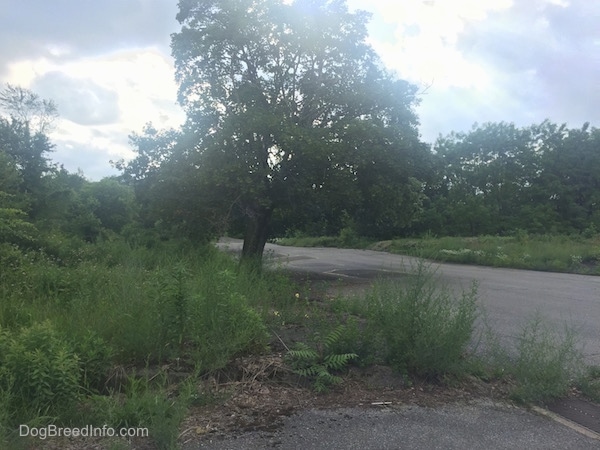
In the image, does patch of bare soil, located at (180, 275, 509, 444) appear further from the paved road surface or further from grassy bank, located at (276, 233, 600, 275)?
grassy bank, located at (276, 233, 600, 275)

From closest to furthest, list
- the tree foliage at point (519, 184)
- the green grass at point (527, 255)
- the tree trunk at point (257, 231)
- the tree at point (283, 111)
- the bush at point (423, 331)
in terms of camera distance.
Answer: the bush at point (423, 331)
the tree at point (283, 111)
the tree trunk at point (257, 231)
the green grass at point (527, 255)
the tree foliage at point (519, 184)

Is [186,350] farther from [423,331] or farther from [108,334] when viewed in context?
[423,331]

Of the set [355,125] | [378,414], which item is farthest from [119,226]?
[378,414]

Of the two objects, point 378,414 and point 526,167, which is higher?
point 526,167

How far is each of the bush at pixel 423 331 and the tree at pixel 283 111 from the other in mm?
7750

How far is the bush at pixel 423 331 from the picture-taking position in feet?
16.8

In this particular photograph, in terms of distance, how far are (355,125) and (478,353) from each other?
833cm

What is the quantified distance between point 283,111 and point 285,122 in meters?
0.98

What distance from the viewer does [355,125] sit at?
13.4 metres

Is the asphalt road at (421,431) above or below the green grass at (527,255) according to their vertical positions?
below

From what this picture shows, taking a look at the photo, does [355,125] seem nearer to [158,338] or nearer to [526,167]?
[158,338]

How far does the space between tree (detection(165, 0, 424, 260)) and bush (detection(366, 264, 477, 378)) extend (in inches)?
305

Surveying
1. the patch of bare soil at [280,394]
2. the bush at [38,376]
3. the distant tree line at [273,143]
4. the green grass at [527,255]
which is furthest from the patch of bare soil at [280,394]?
the green grass at [527,255]

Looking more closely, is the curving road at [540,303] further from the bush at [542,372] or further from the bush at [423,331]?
the bush at [542,372]
